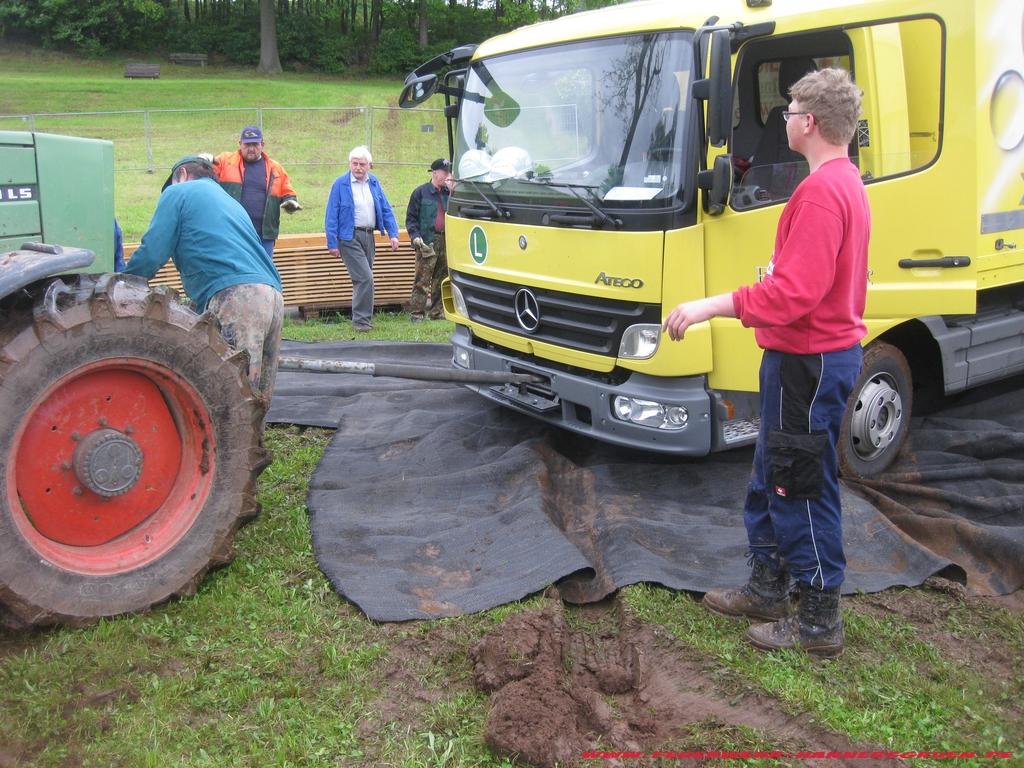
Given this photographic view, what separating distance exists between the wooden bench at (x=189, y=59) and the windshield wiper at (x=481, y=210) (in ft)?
121

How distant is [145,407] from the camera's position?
3.94 m

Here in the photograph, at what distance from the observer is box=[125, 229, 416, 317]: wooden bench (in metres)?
10.5

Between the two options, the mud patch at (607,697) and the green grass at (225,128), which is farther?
the green grass at (225,128)

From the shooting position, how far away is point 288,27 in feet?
135

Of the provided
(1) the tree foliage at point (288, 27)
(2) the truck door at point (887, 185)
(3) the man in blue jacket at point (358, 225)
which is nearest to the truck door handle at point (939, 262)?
(2) the truck door at point (887, 185)

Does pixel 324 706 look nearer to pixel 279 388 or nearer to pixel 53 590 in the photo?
pixel 53 590

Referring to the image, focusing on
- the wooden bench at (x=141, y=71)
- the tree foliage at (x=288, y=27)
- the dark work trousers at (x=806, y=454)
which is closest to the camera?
the dark work trousers at (x=806, y=454)

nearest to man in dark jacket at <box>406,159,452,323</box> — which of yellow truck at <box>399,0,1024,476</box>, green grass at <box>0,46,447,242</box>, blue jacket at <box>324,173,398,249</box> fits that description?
blue jacket at <box>324,173,398,249</box>

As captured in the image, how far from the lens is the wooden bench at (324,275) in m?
10.5

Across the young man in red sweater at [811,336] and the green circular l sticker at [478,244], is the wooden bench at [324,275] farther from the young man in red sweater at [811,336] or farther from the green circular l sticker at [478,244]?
the young man in red sweater at [811,336]

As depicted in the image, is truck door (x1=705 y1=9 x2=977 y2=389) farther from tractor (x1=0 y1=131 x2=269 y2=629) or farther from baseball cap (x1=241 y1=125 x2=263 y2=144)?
baseball cap (x1=241 y1=125 x2=263 y2=144)

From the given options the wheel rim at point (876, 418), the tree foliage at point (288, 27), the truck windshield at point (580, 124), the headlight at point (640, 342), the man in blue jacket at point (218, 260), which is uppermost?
the tree foliage at point (288, 27)

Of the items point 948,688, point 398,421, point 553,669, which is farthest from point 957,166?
point 398,421

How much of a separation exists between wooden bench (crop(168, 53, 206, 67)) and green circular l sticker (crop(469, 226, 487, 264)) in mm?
37025
